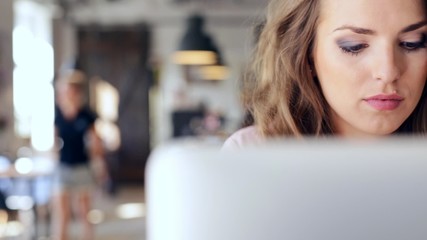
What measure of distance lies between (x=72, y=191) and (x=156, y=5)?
6.28m

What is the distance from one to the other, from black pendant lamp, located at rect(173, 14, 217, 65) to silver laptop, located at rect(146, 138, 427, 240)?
731 cm

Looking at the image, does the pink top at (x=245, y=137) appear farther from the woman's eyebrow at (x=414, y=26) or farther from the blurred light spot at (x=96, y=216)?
the blurred light spot at (x=96, y=216)

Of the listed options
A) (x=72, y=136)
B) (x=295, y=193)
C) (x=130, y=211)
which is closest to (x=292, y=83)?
(x=295, y=193)

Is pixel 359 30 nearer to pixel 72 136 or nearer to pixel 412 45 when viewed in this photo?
pixel 412 45

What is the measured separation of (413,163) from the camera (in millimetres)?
393

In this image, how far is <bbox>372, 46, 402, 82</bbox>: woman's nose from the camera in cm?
78

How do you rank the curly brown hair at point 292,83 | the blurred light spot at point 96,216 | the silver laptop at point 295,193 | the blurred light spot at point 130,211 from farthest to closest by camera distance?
the blurred light spot at point 130,211
the blurred light spot at point 96,216
the curly brown hair at point 292,83
the silver laptop at point 295,193

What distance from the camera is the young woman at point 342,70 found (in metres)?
0.79

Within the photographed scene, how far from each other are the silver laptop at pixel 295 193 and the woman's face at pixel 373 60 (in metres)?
0.40

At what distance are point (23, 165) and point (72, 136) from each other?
809 millimetres

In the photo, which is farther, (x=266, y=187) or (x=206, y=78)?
(x=206, y=78)

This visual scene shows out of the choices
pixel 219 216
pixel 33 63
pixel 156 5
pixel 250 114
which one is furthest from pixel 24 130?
pixel 219 216

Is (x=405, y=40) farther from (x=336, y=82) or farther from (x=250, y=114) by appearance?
(x=250, y=114)

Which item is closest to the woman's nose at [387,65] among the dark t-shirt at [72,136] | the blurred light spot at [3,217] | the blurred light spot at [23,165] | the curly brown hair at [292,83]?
the curly brown hair at [292,83]
